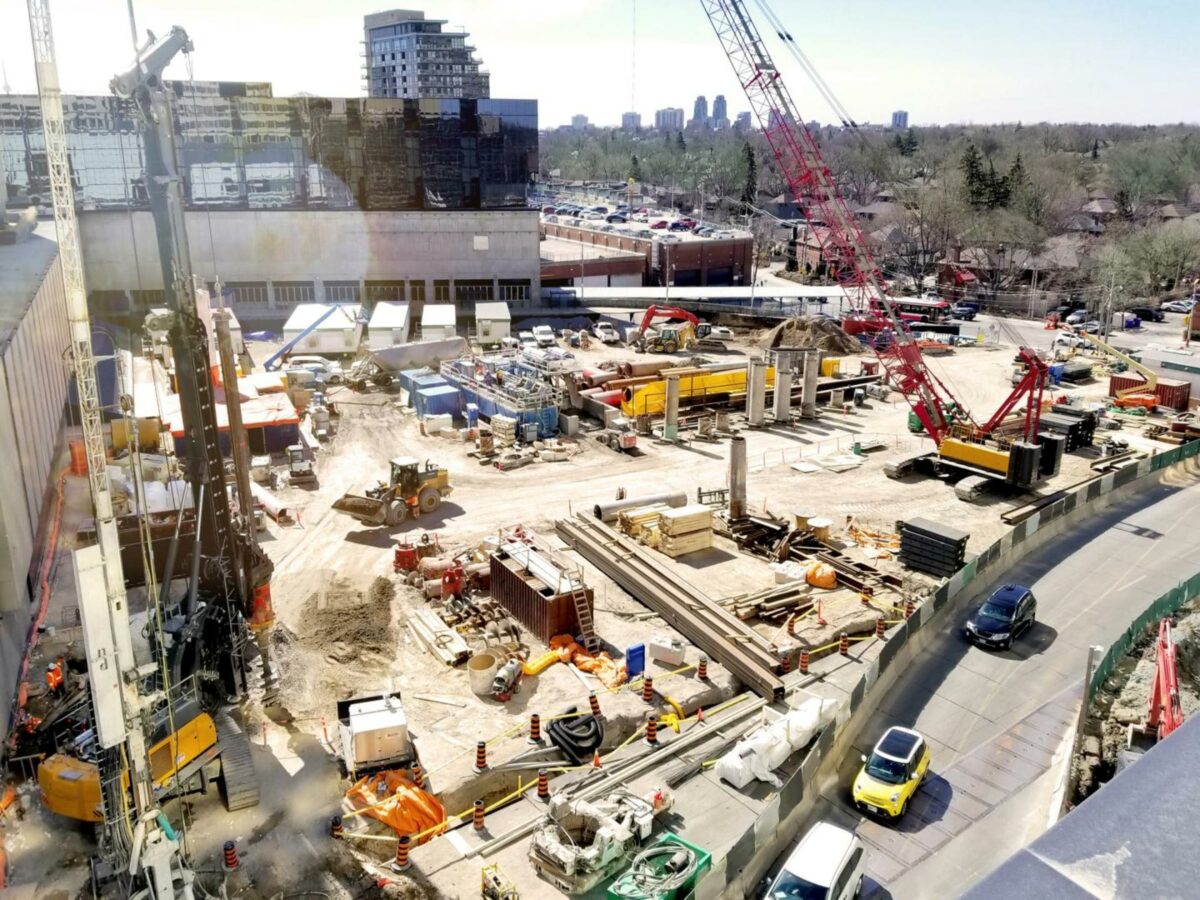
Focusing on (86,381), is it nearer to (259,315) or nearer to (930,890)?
(930,890)

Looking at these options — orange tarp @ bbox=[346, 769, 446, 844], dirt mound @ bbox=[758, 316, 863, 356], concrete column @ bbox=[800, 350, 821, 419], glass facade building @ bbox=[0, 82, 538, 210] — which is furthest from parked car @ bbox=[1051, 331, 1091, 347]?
orange tarp @ bbox=[346, 769, 446, 844]

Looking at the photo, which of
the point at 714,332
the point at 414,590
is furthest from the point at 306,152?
the point at 414,590

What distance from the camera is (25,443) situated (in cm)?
2338

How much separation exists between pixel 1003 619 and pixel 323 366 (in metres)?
33.5

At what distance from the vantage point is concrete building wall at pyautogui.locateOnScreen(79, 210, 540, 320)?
5469 centimetres

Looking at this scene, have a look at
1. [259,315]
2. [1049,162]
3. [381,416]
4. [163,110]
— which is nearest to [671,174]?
[1049,162]

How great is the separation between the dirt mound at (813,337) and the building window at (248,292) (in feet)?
99.1

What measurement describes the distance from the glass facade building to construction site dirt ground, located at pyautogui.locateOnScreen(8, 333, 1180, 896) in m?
21.1

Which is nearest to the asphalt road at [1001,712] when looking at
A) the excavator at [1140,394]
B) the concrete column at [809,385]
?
the concrete column at [809,385]

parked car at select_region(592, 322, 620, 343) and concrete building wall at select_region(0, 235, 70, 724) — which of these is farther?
parked car at select_region(592, 322, 620, 343)

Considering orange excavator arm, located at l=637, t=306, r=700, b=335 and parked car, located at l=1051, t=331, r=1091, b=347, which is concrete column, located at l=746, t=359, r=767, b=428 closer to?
orange excavator arm, located at l=637, t=306, r=700, b=335

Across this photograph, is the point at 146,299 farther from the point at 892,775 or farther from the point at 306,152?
the point at 892,775

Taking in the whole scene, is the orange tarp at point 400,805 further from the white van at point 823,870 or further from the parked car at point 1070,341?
the parked car at point 1070,341

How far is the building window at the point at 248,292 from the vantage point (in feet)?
189
